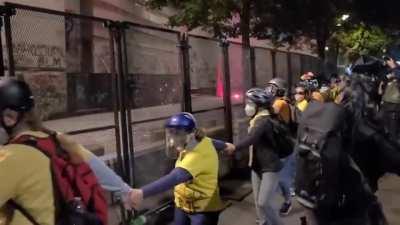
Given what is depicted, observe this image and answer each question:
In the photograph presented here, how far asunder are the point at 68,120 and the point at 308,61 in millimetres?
14425

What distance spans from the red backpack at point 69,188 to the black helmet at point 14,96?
0.49 ft

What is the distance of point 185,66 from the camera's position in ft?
27.2

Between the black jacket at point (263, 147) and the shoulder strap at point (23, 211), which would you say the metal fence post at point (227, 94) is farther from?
the shoulder strap at point (23, 211)

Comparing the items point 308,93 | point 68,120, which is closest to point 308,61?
point 308,93

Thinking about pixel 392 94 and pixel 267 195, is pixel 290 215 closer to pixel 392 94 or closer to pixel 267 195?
pixel 267 195

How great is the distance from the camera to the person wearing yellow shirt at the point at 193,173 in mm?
4691

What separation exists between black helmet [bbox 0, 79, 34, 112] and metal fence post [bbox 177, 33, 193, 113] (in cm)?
532

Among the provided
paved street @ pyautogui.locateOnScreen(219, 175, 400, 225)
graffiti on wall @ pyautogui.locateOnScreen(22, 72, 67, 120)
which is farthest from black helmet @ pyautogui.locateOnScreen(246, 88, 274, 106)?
graffiti on wall @ pyautogui.locateOnScreen(22, 72, 67, 120)

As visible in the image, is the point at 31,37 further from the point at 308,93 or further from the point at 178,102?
the point at 308,93

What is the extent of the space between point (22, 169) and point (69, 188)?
0.28m

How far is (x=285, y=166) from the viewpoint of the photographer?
7.34 meters

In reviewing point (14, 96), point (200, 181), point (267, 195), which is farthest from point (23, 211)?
point (267, 195)

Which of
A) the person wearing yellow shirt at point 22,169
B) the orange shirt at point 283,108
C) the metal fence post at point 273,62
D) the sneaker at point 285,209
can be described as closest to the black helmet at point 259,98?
the orange shirt at point 283,108

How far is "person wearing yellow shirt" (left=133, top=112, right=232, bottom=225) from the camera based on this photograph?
4691 mm
